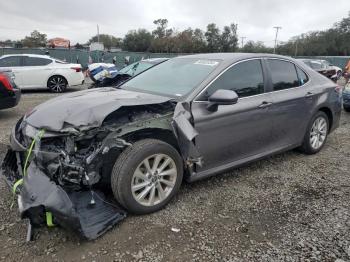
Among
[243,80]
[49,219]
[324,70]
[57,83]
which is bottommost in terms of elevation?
[49,219]

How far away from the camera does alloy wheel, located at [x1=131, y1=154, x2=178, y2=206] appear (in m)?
3.31

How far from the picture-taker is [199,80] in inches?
153

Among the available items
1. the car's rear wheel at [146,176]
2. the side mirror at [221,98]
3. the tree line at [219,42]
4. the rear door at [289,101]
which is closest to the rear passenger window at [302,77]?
the rear door at [289,101]

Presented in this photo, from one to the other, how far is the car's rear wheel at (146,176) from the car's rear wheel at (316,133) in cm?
248

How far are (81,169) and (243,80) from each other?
222 centimetres

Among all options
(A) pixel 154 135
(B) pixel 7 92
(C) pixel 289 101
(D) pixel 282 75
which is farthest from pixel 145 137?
(B) pixel 7 92

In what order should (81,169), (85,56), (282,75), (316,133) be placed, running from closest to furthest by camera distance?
(81,169) → (282,75) → (316,133) → (85,56)

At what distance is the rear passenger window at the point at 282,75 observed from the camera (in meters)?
4.55

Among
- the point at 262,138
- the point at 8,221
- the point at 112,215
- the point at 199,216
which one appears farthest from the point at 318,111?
the point at 8,221

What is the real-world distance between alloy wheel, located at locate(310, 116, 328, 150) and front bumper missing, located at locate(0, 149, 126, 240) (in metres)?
3.32

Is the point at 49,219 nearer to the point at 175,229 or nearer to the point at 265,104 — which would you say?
the point at 175,229

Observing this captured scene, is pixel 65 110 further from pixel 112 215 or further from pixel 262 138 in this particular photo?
pixel 262 138

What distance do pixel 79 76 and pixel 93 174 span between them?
37.4 ft

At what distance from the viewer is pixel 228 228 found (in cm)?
325
